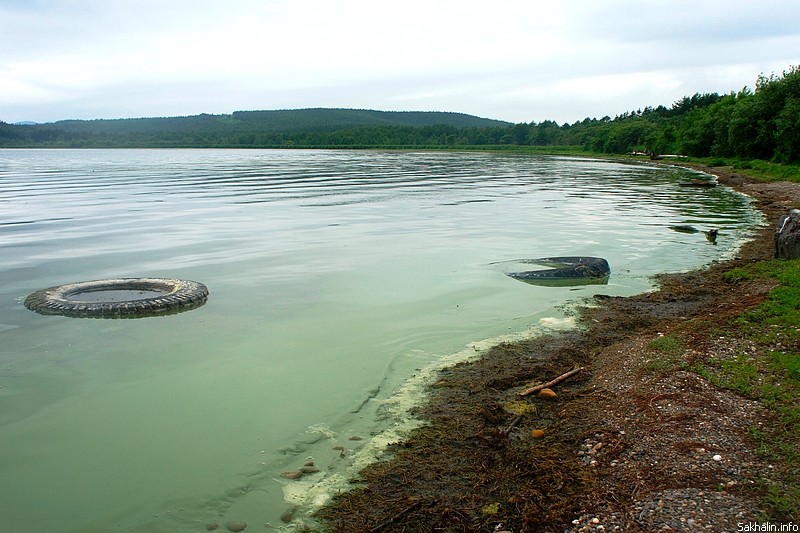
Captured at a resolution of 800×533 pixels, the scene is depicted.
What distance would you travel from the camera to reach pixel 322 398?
822 centimetres

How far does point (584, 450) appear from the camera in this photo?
246 inches

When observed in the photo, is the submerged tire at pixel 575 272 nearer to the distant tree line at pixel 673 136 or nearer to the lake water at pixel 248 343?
the lake water at pixel 248 343

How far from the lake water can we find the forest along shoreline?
0.61 m

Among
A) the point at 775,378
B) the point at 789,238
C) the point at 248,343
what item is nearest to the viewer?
the point at 775,378

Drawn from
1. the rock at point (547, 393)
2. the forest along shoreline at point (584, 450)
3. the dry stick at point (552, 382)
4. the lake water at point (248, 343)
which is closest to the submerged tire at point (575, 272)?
the lake water at point (248, 343)

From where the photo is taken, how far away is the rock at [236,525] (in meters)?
5.45

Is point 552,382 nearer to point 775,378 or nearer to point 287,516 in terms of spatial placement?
point 775,378

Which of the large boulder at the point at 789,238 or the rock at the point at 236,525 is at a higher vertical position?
the large boulder at the point at 789,238

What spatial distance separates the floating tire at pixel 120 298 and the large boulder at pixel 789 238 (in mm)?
13517

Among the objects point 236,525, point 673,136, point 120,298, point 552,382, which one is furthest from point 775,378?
point 673,136

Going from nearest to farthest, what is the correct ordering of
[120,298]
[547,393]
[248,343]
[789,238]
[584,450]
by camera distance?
[584,450] < [547,393] < [248,343] < [120,298] < [789,238]

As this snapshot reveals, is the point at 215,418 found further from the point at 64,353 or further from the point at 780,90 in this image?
the point at 780,90

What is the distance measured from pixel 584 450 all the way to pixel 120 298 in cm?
1001

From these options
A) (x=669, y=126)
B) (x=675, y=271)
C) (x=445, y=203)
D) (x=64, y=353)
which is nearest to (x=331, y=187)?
(x=445, y=203)
